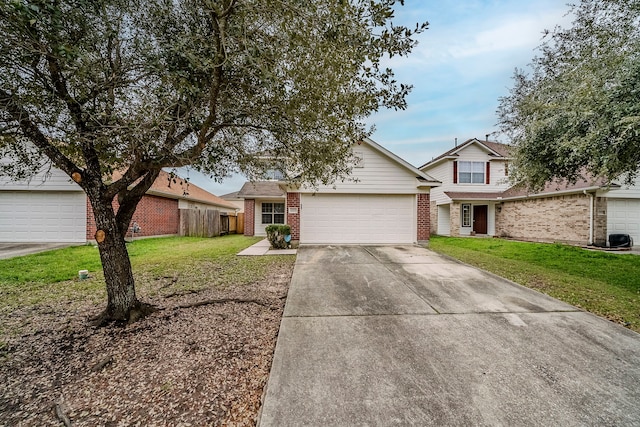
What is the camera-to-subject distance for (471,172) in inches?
703

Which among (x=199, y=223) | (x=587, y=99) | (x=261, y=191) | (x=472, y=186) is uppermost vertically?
(x=587, y=99)

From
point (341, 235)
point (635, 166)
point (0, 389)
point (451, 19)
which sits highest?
point (451, 19)

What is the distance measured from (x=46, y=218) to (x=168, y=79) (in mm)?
13349

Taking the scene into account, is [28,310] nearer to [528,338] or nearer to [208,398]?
[208,398]

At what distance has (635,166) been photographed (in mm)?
5969

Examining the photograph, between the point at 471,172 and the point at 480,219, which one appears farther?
the point at 480,219

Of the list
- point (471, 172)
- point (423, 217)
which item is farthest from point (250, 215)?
point (471, 172)

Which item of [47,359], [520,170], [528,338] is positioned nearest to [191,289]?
[47,359]

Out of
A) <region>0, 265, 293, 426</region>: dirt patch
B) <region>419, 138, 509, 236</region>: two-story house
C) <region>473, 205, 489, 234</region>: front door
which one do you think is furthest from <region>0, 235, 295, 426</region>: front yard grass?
<region>473, 205, 489, 234</region>: front door

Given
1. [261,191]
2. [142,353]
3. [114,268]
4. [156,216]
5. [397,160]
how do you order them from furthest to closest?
[261,191], [156,216], [397,160], [114,268], [142,353]

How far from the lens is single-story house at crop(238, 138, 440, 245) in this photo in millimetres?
11766

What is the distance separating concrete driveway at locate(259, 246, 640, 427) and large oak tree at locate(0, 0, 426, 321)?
9.01ft

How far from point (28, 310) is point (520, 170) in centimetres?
1155

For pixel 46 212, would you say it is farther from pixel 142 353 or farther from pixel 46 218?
pixel 142 353
